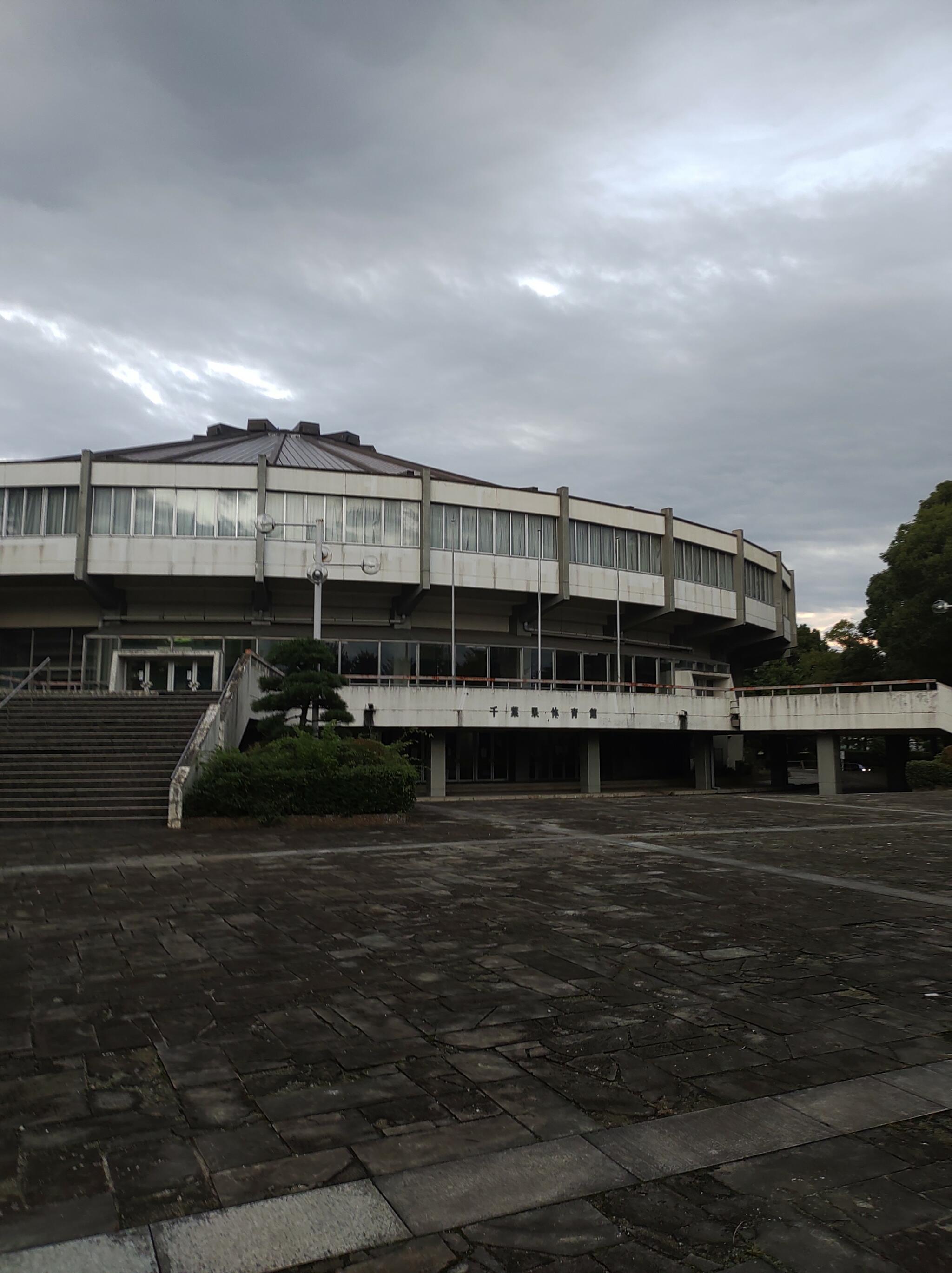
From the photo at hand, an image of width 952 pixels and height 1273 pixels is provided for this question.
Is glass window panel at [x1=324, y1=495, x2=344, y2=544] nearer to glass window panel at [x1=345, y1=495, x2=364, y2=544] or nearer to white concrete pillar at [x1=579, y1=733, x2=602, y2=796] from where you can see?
glass window panel at [x1=345, y1=495, x2=364, y2=544]

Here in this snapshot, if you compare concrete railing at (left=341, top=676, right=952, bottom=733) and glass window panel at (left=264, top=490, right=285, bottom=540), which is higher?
glass window panel at (left=264, top=490, right=285, bottom=540)

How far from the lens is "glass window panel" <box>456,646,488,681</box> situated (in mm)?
39812

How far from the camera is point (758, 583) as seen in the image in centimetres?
4916

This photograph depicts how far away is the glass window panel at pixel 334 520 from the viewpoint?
36.8 meters

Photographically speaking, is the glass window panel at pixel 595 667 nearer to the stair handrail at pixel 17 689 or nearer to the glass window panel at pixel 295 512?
the glass window panel at pixel 295 512

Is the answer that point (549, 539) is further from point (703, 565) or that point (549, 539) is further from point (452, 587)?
point (703, 565)

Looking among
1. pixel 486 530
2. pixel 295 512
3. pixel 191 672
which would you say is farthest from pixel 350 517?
pixel 191 672

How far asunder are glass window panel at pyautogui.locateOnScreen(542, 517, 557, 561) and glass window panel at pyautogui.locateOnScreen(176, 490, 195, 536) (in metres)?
15.0

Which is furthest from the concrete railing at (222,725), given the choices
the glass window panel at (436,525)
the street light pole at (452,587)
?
the glass window panel at (436,525)

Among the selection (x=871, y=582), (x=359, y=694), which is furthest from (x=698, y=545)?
(x=359, y=694)

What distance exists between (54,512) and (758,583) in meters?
35.4

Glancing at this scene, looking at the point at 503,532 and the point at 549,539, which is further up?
the point at 503,532

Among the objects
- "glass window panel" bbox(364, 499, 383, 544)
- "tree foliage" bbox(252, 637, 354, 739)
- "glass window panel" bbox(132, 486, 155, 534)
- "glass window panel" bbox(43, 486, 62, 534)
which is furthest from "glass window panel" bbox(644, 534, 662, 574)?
"glass window panel" bbox(43, 486, 62, 534)

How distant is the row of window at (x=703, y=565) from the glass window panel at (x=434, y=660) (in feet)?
40.0
